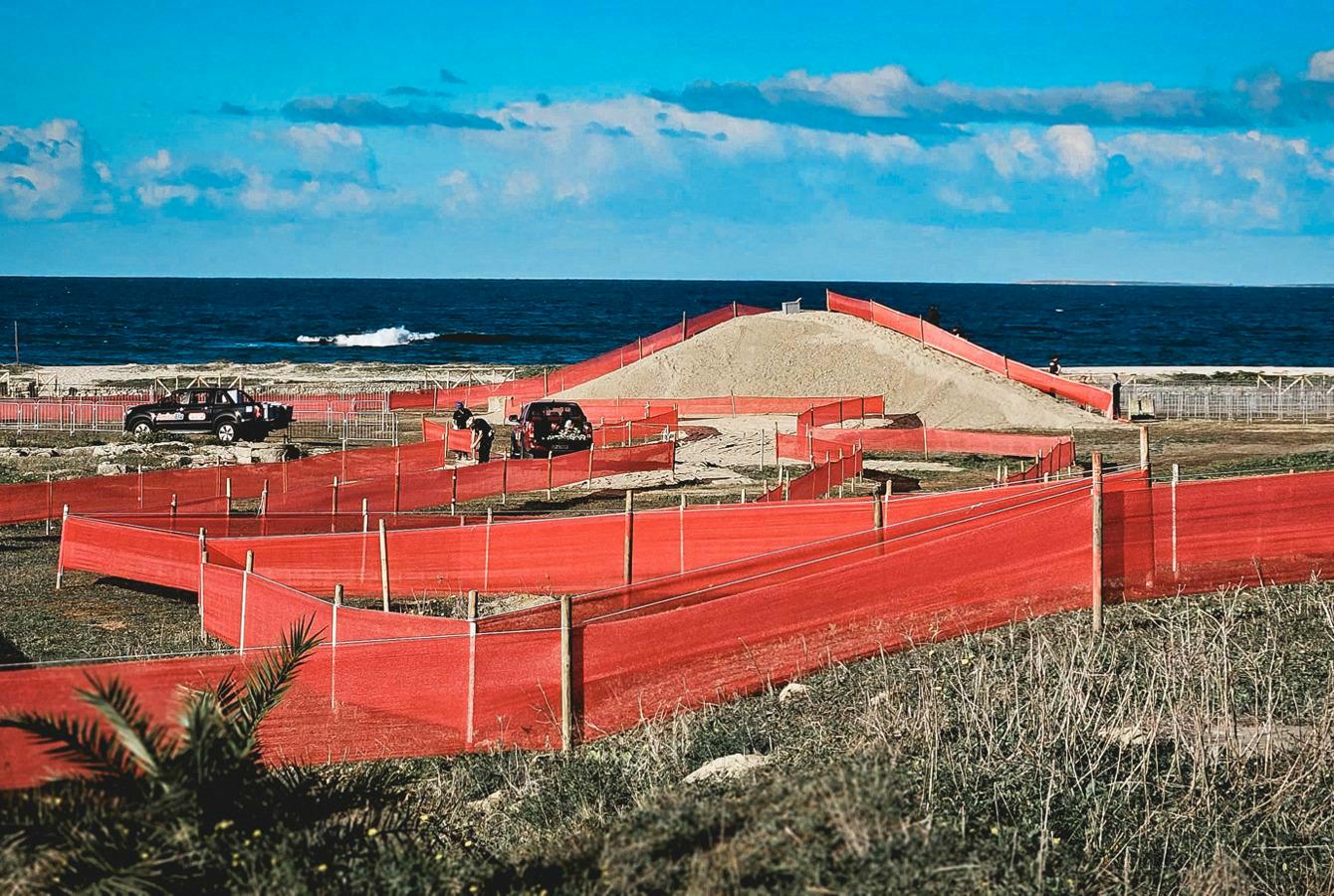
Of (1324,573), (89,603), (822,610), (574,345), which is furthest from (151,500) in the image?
(574,345)

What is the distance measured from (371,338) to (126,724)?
363 feet

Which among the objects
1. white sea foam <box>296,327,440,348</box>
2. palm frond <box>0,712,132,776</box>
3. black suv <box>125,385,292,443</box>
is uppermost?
white sea foam <box>296,327,440,348</box>

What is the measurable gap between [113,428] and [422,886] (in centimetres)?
4086

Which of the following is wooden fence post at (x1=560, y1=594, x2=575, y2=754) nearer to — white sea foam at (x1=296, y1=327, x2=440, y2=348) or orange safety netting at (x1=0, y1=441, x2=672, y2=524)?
orange safety netting at (x1=0, y1=441, x2=672, y2=524)

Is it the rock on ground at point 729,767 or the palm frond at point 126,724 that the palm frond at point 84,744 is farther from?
the rock on ground at point 729,767

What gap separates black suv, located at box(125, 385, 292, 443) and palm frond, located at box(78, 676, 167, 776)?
35.7 m

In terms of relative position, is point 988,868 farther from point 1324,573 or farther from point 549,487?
point 549,487

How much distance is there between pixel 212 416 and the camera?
4181 centimetres

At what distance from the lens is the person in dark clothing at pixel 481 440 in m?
33.5

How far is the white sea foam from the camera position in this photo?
111m

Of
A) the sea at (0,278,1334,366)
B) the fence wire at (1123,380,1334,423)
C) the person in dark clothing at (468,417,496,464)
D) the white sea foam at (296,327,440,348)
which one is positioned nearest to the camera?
the person in dark clothing at (468,417,496,464)

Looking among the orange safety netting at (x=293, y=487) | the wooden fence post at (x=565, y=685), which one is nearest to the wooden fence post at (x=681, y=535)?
the wooden fence post at (x=565, y=685)

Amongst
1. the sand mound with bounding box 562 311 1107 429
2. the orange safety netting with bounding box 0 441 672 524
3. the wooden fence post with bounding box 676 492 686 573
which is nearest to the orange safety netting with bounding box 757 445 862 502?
the wooden fence post with bounding box 676 492 686 573

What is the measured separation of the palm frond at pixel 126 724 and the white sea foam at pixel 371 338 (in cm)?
10449
